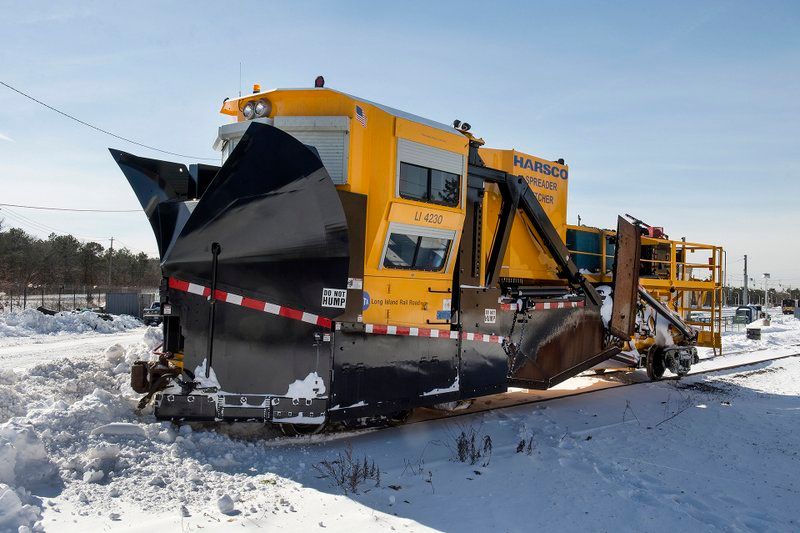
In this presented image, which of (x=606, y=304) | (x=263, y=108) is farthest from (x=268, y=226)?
(x=606, y=304)

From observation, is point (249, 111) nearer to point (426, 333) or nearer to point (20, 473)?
point (426, 333)

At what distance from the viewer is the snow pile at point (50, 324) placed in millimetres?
17103

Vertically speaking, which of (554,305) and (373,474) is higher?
(554,305)

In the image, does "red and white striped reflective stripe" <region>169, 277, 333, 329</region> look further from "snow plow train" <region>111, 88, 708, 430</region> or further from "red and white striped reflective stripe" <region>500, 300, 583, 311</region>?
"red and white striped reflective stripe" <region>500, 300, 583, 311</region>

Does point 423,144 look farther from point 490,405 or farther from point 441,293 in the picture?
point 490,405

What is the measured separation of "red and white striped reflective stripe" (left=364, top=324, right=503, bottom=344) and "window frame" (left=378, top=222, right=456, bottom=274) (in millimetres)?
693

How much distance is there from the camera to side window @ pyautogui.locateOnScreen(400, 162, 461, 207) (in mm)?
6324

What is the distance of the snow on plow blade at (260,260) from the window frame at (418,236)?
0.84 m

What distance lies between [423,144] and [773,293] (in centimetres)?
12669

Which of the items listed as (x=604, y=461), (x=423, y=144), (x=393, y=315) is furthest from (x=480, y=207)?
(x=604, y=461)

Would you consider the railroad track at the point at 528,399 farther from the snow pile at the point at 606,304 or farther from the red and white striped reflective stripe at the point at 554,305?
the red and white striped reflective stripe at the point at 554,305

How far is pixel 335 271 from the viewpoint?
545 centimetres

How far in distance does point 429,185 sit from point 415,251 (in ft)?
2.66

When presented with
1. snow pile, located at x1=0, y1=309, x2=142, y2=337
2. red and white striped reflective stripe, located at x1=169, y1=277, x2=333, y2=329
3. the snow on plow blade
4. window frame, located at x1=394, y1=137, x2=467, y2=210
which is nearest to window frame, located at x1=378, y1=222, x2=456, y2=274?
window frame, located at x1=394, y1=137, x2=467, y2=210
